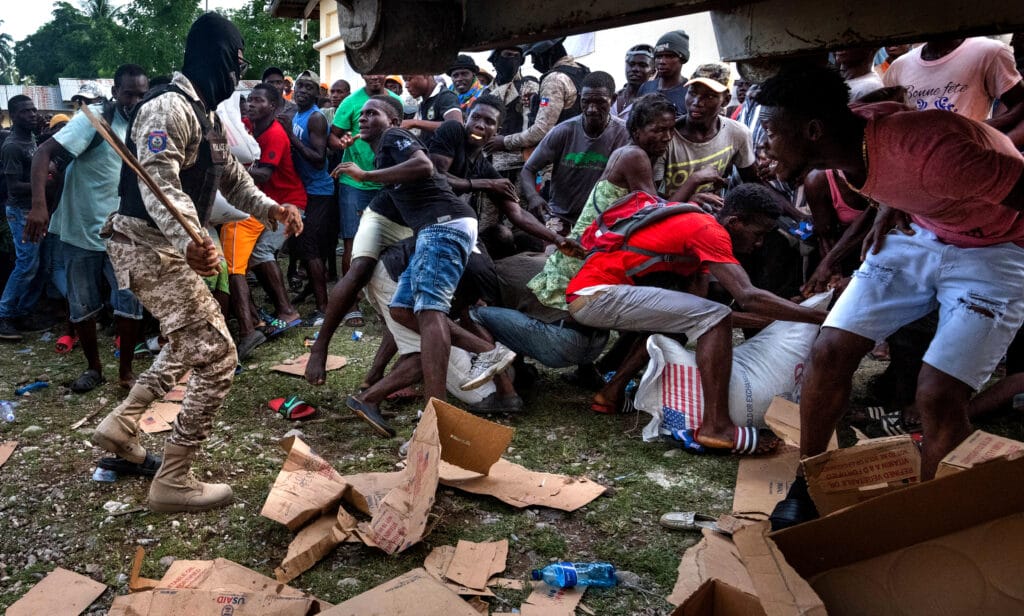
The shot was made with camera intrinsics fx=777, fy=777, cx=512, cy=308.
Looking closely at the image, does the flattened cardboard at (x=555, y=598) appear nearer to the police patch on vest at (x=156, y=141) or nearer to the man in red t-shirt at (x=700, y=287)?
the man in red t-shirt at (x=700, y=287)

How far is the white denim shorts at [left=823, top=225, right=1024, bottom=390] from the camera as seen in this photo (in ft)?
9.12

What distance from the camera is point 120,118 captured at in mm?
5395

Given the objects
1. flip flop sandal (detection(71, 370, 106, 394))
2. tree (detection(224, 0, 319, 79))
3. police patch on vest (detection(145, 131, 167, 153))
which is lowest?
flip flop sandal (detection(71, 370, 106, 394))

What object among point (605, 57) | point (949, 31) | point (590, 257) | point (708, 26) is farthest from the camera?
point (605, 57)

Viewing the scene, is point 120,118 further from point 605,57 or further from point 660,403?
point 605,57

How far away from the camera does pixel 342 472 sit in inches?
152

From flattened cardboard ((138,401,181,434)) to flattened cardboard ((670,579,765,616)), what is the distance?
350cm

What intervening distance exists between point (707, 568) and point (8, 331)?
6433 mm

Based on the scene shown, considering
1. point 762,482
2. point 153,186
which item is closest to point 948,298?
point 762,482

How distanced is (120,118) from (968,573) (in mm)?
5540

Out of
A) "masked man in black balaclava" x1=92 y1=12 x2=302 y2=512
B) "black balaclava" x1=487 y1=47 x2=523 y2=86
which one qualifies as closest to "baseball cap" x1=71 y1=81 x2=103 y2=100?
"masked man in black balaclava" x1=92 y1=12 x2=302 y2=512

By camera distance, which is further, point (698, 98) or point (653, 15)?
point (698, 98)

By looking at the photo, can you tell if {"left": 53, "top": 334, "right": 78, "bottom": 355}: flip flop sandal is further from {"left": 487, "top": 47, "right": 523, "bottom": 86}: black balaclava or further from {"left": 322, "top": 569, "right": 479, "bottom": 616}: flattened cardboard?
{"left": 322, "top": 569, "right": 479, "bottom": 616}: flattened cardboard

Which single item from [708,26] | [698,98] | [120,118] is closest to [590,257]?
[698,98]
